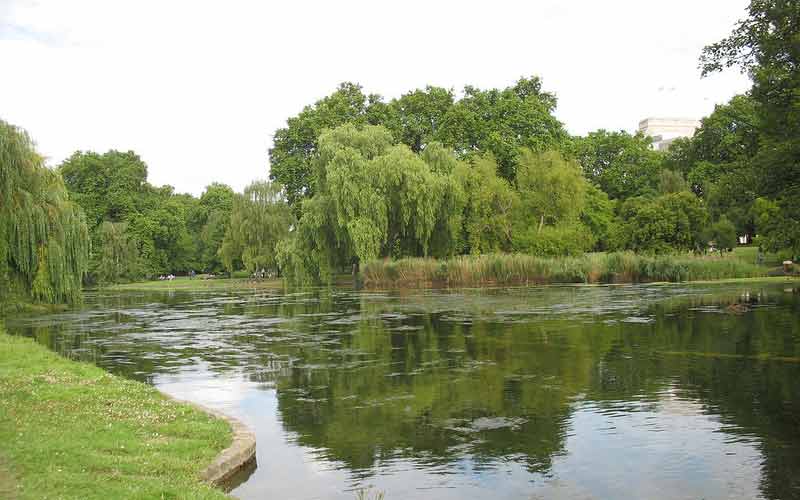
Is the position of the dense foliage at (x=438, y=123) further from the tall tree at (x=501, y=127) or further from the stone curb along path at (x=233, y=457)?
the stone curb along path at (x=233, y=457)

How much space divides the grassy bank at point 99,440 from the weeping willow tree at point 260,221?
5738cm

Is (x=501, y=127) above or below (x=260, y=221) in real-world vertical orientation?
above

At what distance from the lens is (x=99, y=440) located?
27.8 feet

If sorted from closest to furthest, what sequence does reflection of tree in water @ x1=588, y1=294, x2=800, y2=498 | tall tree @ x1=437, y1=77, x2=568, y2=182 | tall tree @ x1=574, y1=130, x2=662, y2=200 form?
reflection of tree in water @ x1=588, y1=294, x2=800, y2=498, tall tree @ x1=437, y1=77, x2=568, y2=182, tall tree @ x1=574, y1=130, x2=662, y2=200

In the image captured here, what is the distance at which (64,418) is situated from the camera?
31.8ft

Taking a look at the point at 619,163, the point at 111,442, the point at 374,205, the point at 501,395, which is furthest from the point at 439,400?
the point at 619,163

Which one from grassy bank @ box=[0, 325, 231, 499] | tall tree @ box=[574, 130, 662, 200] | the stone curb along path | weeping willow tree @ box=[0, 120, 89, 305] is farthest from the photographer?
tall tree @ box=[574, 130, 662, 200]

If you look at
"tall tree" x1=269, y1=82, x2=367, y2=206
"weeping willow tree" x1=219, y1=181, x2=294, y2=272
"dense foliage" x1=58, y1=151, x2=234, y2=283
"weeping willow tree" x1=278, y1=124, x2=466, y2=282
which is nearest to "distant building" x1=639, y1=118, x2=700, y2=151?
"dense foliage" x1=58, y1=151, x2=234, y2=283

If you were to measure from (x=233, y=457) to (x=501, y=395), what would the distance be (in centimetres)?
552

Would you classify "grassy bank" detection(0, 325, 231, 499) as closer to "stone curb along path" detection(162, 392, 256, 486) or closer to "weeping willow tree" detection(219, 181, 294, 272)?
"stone curb along path" detection(162, 392, 256, 486)

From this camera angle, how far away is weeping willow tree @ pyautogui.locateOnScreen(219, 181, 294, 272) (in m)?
70.2

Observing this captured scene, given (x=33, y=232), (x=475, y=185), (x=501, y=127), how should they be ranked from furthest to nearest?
(x=501, y=127) → (x=475, y=185) → (x=33, y=232)

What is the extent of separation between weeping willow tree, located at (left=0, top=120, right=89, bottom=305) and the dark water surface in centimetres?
470

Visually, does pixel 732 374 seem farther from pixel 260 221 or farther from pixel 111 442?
pixel 260 221
